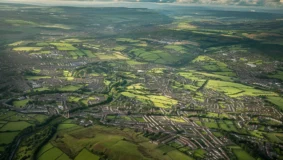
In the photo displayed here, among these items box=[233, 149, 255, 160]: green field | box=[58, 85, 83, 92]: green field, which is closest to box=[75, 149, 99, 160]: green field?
box=[233, 149, 255, 160]: green field

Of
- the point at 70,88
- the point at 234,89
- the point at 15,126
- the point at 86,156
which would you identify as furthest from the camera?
the point at 234,89

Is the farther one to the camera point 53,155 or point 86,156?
point 53,155

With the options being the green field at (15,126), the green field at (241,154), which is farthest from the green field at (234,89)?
the green field at (15,126)

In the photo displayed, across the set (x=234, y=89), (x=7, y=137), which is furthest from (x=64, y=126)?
(x=234, y=89)

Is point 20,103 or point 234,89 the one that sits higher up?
point 20,103

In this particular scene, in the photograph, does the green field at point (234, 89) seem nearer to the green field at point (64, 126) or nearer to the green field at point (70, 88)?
the green field at point (70, 88)

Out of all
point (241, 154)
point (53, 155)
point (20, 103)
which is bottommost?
point (241, 154)

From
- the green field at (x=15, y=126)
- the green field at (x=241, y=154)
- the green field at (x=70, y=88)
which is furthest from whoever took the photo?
the green field at (x=70, y=88)

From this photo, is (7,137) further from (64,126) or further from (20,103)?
(20,103)

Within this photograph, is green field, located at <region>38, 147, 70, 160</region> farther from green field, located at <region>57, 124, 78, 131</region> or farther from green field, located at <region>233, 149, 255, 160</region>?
green field, located at <region>233, 149, 255, 160</region>

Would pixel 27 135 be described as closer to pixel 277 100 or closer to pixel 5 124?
pixel 5 124

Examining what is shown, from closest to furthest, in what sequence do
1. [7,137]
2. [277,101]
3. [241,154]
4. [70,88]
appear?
[241,154], [7,137], [277,101], [70,88]
